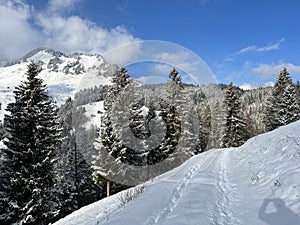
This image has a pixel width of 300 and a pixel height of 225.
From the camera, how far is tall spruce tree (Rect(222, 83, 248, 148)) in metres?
42.4

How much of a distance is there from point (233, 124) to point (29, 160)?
31.4 meters

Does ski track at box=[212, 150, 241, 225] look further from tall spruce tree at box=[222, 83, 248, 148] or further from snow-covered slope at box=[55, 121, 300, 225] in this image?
tall spruce tree at box=[222, 83, 248, 148]

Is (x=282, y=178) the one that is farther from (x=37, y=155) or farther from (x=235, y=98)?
(x=235, y=98)

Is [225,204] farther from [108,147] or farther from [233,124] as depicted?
[233,124]

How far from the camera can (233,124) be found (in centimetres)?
4266

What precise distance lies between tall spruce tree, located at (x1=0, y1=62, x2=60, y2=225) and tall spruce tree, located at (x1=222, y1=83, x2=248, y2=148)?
29.4m

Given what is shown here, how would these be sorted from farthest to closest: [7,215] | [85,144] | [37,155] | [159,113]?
[85,144] < [159,113] < [37,155] < [7,215]

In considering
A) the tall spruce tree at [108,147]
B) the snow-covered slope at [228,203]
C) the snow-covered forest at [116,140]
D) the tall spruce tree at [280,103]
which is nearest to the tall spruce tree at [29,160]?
the snow-covered forest at [116,140]

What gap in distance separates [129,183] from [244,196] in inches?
827

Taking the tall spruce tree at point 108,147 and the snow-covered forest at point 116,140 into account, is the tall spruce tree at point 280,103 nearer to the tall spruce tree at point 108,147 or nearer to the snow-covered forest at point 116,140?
the snow-covered forest at point 116,140

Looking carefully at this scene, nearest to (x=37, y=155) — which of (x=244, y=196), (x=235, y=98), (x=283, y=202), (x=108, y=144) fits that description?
(x=108, y=144)

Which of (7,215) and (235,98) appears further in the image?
(235,98)

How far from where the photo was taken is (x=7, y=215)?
17578 millimetres

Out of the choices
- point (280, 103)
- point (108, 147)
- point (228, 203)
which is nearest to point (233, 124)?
point (280, 103)
